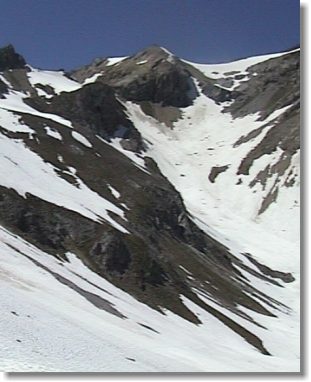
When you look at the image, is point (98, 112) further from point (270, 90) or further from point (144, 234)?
point (270, 90)

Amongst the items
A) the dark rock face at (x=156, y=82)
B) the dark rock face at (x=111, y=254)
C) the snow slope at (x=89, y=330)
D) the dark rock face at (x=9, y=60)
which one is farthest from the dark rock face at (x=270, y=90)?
the snow slope at (x=89, y=330)

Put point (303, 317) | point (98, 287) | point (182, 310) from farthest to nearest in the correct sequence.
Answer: point (182, 310)
point (98, 287)
point (303, 317)

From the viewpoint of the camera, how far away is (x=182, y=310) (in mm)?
48562

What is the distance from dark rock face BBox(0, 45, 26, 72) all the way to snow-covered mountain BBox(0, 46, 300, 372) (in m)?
0.36

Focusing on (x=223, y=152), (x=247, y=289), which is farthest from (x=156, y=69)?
(x=247, y=289)

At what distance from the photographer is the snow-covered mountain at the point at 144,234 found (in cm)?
2688

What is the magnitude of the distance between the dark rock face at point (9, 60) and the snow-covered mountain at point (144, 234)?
36 centimetres

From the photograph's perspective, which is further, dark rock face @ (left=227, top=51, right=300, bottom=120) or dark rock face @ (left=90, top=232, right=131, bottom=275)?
dark rock face @ (left=227, top=51, right=300, bottom=120)

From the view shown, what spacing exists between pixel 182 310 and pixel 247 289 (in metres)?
23.9

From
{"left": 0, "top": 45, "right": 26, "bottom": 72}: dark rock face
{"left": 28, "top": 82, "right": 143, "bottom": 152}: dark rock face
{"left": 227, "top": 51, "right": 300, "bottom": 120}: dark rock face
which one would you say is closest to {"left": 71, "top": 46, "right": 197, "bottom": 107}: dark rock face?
{"left": 227, "top": 51, "right": 300, "bottom": 120}: dark rock face

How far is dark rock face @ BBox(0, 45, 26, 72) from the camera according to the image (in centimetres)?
15188

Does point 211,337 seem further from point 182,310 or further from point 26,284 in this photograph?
point 26,284

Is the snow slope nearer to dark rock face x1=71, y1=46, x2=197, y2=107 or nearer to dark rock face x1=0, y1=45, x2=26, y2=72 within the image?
dark rock face x1=0, y1=45, x2=26, y2=72

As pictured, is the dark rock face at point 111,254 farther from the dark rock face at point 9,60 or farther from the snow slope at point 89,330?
the dark rock face at point 9,60
